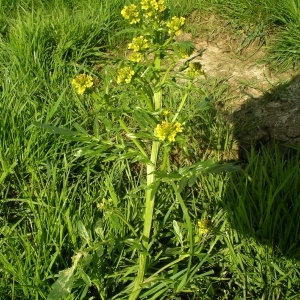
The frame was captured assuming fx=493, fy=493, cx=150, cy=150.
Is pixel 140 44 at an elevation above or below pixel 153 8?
below

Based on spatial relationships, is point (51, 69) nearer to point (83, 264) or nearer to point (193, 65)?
point (193, 65)

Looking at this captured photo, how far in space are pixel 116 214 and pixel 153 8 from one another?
0.67 meters

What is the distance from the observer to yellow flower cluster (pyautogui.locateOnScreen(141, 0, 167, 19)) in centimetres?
157

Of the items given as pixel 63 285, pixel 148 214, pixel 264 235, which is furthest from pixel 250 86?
pixel 63 285

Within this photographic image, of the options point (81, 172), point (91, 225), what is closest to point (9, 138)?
point (81, 172)

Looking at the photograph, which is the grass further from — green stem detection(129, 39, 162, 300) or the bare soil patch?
the bare soil patch

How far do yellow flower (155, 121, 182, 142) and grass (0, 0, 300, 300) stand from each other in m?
0.24

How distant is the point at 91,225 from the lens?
1892 millimetres

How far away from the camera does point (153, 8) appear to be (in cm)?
158

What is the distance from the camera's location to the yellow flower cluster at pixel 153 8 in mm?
1567

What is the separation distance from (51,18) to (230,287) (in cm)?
221

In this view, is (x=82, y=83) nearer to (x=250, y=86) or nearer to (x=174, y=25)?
(x=174, y=25)

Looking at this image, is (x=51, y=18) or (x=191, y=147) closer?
(x=191, y=147)

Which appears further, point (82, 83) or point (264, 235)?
point (264, 235)
